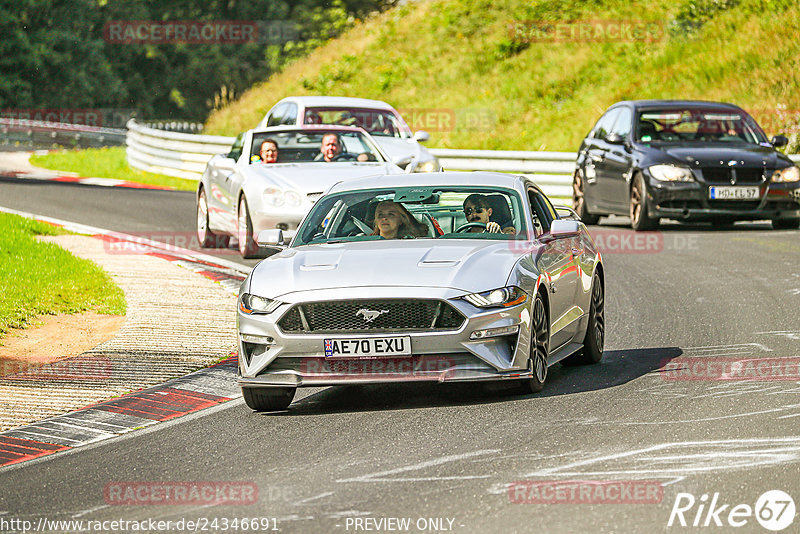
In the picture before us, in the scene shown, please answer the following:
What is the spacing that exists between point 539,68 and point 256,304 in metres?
30.8

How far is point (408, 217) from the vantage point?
9.41 meters

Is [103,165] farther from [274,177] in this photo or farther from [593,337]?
[593,337]

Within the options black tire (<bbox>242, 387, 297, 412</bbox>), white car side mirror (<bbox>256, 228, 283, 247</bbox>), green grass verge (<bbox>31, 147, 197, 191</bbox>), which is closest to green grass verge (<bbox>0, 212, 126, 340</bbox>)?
white car side mirror (<bbox>256, 228, 283, 247</bbox>)

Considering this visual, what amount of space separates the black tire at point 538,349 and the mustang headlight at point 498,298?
7.9 inches

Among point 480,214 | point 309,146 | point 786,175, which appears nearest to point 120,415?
point 480,214

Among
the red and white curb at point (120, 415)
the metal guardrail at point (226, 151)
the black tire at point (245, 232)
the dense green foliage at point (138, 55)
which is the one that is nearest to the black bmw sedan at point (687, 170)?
the metal guardrail at point (226, 151)

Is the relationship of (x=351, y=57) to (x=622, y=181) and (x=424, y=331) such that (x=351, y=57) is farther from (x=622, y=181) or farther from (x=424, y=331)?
(x=424, y=331)

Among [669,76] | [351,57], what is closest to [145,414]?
[669,76]

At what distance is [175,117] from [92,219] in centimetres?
4860

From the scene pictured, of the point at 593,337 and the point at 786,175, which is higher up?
the point at 593,337

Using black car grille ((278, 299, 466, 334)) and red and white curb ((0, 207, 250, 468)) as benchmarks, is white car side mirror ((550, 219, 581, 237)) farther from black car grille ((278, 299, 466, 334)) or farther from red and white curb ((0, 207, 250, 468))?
red and white curb ((0, 207, 250, 468))

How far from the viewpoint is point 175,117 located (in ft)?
227

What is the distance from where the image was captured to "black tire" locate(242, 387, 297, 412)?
8469mm

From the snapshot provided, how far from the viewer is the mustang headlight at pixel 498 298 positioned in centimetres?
815
